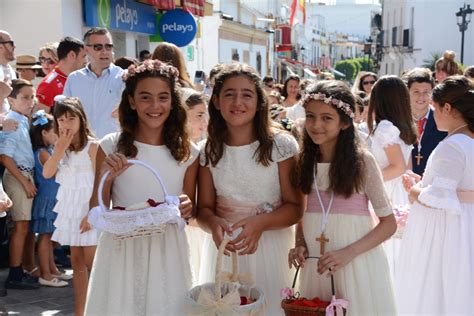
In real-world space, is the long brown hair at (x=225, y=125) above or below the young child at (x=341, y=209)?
above

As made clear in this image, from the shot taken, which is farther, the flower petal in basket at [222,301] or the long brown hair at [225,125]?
the long brown hair at [225,125]

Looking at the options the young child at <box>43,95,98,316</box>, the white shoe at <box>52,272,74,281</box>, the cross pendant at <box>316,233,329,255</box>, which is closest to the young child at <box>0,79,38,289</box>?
the white shoe at <box>52,272,74,281</box>

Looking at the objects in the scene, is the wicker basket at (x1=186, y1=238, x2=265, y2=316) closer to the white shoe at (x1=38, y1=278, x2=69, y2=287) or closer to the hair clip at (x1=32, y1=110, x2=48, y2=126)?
the white shoe at (x1=38, y1=278, x2=69, y2=287)

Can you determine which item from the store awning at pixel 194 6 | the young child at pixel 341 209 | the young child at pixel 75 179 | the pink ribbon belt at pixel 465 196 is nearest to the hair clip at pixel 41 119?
the young child at pixel 75 179

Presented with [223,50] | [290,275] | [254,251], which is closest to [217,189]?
[254,251]

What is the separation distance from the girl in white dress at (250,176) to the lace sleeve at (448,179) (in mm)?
975

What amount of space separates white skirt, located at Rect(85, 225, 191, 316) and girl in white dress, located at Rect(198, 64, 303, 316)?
0.30 m

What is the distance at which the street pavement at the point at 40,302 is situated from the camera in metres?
5.07

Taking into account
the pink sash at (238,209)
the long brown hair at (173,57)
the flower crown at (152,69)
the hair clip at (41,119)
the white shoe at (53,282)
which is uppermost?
the long brown hair at (173,57)

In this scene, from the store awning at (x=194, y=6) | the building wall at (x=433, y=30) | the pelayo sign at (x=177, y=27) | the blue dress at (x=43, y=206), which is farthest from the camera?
the building wall at (x=433, y=30)

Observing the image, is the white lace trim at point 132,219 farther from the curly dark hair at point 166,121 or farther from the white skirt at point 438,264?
the white skirt at point 438,264

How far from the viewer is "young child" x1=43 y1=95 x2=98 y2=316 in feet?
15.3

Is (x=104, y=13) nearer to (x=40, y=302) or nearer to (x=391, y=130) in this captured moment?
(x=40, y=302)

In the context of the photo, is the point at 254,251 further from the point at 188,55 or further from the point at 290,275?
the point at 188,55
